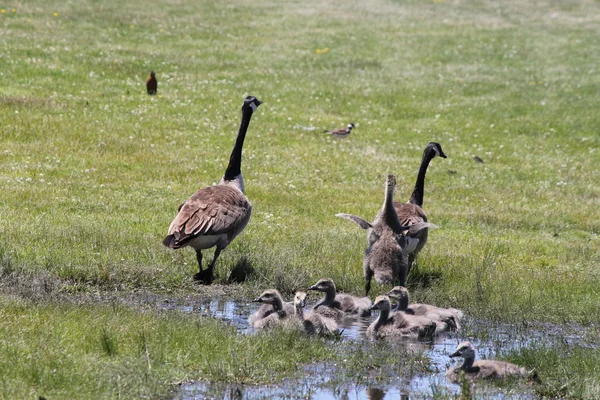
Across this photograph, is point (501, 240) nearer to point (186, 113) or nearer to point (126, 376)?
point (126, 376)

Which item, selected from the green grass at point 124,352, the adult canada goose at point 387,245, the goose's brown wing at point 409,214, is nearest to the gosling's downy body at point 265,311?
the green grass at point 124,352

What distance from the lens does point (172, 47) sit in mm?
35875

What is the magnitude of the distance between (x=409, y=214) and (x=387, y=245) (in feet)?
4.00

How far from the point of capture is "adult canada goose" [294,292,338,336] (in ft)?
33.7

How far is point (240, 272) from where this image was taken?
12.8m

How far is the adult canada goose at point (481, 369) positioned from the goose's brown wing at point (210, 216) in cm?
423

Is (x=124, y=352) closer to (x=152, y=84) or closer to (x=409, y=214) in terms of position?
(x=409, y=214)

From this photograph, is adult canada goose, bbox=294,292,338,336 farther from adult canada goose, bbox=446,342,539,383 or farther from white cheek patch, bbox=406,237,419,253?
white cheek patch, bbox=406,237,419,253

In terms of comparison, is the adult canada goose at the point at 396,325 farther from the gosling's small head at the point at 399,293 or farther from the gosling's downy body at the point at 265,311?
the gosling's downy body at the point at 265,311

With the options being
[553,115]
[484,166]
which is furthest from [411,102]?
[484,166]

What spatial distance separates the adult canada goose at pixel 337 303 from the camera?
37.4 feet

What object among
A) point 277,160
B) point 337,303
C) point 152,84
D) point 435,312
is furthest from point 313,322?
point 152,84

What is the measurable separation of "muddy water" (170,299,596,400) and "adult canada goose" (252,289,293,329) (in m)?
0.16

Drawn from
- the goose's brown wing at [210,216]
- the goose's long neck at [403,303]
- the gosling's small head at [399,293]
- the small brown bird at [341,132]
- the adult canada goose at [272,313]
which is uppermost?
the goose's brown wing at [210,216]
